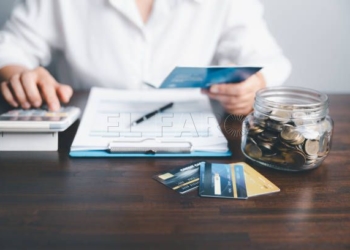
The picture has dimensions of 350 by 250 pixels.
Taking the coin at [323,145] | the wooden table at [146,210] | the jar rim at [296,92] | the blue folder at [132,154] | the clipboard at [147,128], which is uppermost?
the jar rim at [296,92]

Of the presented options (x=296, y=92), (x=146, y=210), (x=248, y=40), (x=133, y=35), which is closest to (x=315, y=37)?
(x=248, y=40)

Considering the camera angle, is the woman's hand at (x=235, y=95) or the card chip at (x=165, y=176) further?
the woman's hand at (x=235, y=95)

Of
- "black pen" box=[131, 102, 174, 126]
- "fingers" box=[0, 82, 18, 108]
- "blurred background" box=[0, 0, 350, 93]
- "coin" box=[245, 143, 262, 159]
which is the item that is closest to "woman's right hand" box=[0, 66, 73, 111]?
"fingers" box=[0, 82, 18, 108]

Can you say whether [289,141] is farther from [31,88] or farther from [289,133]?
[31,88]

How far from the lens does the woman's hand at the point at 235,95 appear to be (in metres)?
0.89

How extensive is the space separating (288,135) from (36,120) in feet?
1.33

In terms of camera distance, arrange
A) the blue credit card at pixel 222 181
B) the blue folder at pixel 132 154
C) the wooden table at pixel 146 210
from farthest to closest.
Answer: the blue folder at pixel 132 154 < the blue credit card at pixel 222 181 < the wooden table at pixel 146 210

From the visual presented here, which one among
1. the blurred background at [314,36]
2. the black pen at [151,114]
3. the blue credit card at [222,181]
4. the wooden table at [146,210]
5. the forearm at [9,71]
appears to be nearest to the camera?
the wooden table at [146,210]

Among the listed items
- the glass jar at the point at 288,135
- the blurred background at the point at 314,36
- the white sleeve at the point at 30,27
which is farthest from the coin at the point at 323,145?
the blurred background at the point at 314,36

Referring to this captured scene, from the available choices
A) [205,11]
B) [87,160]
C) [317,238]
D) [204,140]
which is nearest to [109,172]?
[87,160]

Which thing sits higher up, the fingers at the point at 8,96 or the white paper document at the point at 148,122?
the fingers at the point at 8,96

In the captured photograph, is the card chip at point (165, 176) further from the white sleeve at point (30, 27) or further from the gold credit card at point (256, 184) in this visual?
the white sleeve at point (30, 27)

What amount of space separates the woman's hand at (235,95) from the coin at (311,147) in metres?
0.26

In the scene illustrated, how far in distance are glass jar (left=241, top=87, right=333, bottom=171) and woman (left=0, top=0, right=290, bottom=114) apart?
0.45 meters
